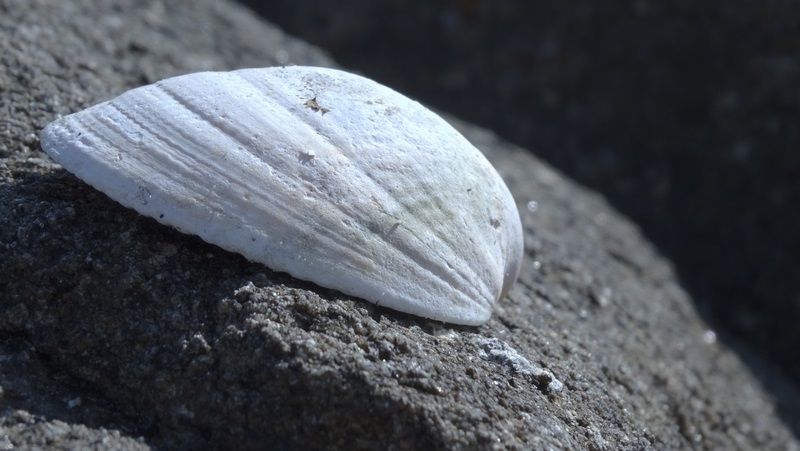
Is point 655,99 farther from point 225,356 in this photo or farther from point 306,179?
point 225,356

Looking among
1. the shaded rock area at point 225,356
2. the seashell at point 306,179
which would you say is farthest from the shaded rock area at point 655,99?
the seashell at point 306,179

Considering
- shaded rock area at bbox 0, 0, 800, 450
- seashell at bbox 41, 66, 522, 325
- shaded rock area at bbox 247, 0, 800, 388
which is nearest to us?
shaded rock area at bbox 0, 0, 800, 450

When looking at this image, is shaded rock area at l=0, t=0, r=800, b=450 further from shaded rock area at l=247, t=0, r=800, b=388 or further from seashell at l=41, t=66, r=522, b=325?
A: shaded rock area at l=247, t=0, r=800, b=388

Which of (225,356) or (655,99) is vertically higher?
(655,99)

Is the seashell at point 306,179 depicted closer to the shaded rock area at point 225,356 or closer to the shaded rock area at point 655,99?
the shaded rock area at point 225,356

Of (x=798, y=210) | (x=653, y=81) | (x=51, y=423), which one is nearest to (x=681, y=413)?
(x=51, y=423)

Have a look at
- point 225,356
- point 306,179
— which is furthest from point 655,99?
point 225,356

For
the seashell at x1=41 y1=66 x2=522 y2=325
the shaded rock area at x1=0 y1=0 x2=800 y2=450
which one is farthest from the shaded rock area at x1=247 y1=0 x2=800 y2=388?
the seashell at x1=41 y1=66 x2=522 y2=325
